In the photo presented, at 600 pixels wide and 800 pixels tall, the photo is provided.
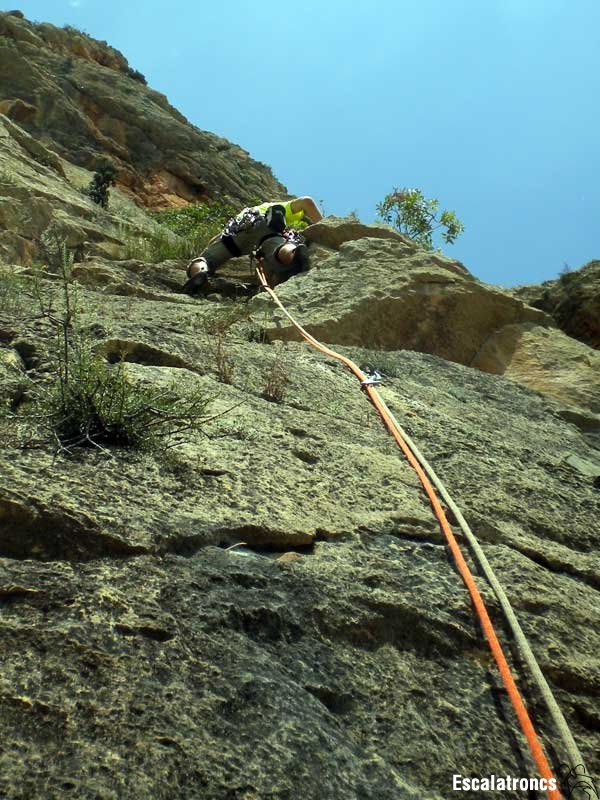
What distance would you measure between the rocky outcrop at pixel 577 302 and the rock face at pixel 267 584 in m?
3.86

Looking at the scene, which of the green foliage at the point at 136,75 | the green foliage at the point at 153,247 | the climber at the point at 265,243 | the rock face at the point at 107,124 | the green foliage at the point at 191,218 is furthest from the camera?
the green foliage at the point at 136,75

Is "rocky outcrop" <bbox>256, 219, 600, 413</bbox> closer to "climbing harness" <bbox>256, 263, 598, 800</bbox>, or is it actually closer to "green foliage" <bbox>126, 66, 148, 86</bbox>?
"climbing harness" <bbox>256, 263, 598, 800</bbox>

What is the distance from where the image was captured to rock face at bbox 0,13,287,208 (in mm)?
15070

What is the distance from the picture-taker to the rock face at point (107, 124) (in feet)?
49.4

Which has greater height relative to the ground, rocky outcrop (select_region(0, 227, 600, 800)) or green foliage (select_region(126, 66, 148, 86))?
green foliage (select_region(126, 66, 148, 86))

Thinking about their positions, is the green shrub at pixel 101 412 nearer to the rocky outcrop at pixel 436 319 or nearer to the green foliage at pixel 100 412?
the green foliage at pixel 100 412

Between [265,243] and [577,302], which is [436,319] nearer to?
[265,243]

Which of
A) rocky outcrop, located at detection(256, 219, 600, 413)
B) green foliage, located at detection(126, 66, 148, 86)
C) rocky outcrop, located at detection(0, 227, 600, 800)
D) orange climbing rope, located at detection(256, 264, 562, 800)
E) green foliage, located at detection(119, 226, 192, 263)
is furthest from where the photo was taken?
green foliage, located at detection(126, 66, 148, 86)

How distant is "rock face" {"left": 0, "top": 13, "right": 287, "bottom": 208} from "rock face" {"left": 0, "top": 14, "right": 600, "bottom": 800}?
39.5 feet

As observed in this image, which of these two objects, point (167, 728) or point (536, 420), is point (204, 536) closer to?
point (167, 728)

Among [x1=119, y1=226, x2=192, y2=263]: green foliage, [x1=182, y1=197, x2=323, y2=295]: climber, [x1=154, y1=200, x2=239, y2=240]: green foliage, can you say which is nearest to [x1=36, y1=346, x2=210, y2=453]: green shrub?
[x1=182, y1=197, x2=323, y2=295]: climber

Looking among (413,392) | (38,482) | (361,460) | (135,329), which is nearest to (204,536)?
(38,482)

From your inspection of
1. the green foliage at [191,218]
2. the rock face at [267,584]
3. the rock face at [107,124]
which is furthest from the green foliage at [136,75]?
the rock face at [267,584]

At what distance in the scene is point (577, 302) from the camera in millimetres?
8102
